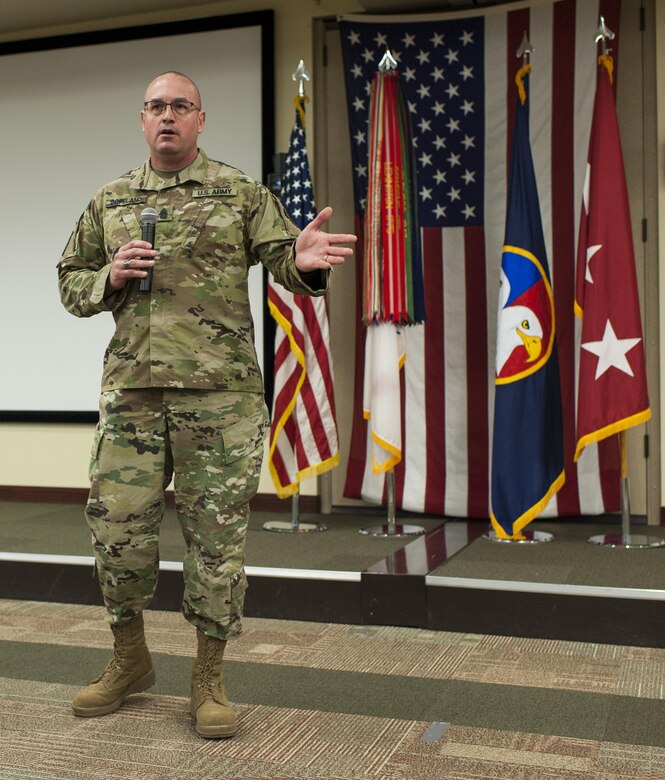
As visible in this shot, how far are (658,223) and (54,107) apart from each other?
11.0 feet

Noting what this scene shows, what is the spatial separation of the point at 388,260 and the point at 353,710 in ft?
7.43

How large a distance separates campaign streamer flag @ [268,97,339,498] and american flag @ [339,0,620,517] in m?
0.51

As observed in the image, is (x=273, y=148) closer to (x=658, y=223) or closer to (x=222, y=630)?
(x=658, y=223)

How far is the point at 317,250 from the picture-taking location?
7.29ft

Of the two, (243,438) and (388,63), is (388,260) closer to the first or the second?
(388,63)

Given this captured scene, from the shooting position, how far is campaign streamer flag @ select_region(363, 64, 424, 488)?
4.27m

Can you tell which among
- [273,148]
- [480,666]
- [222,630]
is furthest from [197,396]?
[273,148]

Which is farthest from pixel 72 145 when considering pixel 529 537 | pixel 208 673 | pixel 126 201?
pixel 208 673

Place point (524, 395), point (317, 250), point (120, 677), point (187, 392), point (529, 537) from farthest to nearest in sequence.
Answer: point (529, 537) < point (524, 395) < point (120, 677) < point (187, 392) < point (317, 250)

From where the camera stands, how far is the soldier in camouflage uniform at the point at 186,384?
230 centimetres

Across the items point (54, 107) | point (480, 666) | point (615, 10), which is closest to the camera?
point (480, 666)

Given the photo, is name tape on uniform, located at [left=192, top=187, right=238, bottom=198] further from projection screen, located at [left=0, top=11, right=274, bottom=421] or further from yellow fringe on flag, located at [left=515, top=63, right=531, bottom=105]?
projection screen, located at [left=0, top=11, right=274, bottom=421]

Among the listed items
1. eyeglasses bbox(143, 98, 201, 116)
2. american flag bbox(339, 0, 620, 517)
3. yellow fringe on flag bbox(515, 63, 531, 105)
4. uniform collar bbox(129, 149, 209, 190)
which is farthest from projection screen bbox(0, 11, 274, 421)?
eyeglasses bbox(143, 98, 201, 116)

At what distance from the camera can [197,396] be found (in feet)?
7.61
